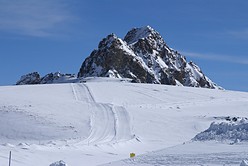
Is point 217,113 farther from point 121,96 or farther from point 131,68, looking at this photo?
point 131,68

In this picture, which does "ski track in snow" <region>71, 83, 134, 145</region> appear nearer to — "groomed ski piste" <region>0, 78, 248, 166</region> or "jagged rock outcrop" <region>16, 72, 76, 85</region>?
"groomed ski piste" <region>0, 78, 248, 166</region>

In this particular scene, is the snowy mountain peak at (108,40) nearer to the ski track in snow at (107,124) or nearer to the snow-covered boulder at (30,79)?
the snow-covered boulder at (30,79)

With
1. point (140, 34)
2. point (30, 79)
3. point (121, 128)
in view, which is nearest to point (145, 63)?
point (140, 34)

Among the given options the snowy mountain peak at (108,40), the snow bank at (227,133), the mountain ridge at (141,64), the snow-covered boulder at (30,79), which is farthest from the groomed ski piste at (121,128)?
the snow-covered boulder at (30,79)

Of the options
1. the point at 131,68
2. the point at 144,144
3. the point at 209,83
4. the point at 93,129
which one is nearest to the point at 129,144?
the point at 144,144

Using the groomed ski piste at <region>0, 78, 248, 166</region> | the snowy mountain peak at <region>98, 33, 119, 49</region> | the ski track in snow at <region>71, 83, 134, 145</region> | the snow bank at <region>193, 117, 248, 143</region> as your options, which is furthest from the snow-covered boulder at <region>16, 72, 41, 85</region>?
the snow bank at <region>193, 117, 248, 143</region>

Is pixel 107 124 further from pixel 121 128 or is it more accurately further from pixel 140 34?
pixel 140 34

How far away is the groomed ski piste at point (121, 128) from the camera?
1557cm

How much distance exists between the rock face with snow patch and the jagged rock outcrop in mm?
7491

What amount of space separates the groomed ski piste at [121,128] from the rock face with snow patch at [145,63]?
73.5 m

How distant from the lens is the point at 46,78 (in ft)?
513

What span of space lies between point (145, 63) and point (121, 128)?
397 feet

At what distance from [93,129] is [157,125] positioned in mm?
6293

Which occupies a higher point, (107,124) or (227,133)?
(107,124)
